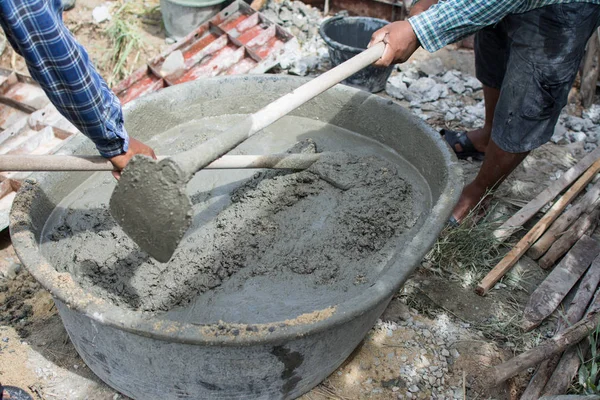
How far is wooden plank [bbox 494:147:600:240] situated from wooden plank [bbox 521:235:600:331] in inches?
12.1

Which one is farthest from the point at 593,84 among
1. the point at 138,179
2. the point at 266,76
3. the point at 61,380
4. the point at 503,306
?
the point at 61,380

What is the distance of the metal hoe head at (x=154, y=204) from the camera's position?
1882mm

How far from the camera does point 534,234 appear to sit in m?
3.08

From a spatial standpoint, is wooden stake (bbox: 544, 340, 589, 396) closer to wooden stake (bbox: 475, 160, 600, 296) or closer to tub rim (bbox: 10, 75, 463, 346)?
wooden stake (bbox: 475, 160, 600, 296)

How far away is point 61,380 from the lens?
245 centimetres

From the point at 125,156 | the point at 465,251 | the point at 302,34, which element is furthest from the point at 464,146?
the point at 125,156

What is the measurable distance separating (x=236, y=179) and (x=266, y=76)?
26.4 inches

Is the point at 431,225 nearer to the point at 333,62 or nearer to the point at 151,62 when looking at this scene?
the point at 333,62

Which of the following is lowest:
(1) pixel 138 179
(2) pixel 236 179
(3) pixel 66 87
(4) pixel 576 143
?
(4) pixel 576 143

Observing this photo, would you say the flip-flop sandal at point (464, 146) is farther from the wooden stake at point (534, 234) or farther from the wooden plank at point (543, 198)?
the wooden stake at point (534, 234)

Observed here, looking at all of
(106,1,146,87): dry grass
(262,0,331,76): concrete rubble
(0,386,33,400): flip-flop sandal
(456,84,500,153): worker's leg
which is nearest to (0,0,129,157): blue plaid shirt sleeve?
(0,386,33,400): flip-flop sandal

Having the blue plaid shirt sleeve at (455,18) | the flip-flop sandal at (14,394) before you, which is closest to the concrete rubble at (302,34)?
the blue plaid shirt sleeve at (455,18)

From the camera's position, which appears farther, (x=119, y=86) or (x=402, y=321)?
(x=119, y=86)

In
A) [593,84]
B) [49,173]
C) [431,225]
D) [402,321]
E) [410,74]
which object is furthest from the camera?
[410,74]
